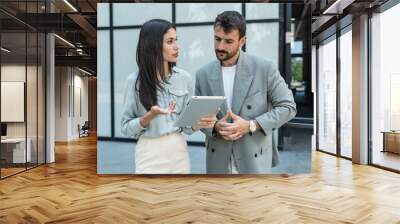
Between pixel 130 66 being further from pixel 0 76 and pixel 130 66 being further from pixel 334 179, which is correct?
pixel 334 179

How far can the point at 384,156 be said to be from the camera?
26.8ft

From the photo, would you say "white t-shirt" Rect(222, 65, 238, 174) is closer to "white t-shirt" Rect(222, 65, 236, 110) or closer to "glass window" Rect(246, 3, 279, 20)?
"white t-shirt" Rect(222, 65, 236, 110)

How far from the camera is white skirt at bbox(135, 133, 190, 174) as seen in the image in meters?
6.55

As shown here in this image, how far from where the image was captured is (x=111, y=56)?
679 centimetres

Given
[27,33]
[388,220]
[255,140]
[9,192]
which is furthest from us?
[27,33]

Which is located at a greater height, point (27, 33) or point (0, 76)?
point (27, 33)

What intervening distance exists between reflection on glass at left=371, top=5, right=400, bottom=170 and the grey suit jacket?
8.09 ft

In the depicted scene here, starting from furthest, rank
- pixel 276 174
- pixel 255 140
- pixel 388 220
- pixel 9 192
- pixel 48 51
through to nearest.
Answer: pixel 48 51 < pixel 276 174 < pixel 255 140 < pixel 9 192 < pixel 388 220

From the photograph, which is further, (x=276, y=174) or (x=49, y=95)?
(x=49, y=95)

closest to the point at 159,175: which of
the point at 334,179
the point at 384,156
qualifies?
the point at 334,179

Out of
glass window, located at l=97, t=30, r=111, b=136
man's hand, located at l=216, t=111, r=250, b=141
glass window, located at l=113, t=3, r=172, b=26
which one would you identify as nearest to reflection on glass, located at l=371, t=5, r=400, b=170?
man's hand, located at l=216, t=111, r=250, b=141

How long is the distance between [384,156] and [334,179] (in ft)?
6.43

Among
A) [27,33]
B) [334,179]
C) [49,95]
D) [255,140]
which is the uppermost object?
[27,33]

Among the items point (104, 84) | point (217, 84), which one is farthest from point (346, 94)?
point (104, 84)
